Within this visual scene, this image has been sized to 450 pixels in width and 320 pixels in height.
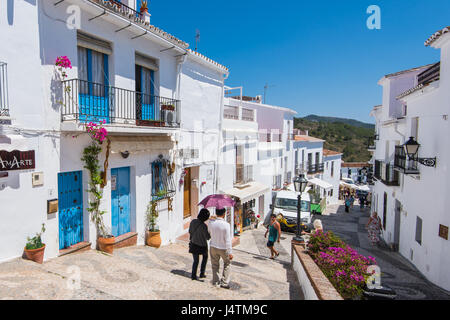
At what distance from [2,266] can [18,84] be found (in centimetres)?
361

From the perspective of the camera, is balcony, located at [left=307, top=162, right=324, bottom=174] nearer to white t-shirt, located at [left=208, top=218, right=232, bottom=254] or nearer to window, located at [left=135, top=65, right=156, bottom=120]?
window, located at [left=135, top=65, right=156, bottom=120]

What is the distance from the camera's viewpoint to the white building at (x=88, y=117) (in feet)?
19.6

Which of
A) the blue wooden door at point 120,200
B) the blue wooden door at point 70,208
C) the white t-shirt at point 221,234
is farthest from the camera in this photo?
the blue wooden door at point 120,200

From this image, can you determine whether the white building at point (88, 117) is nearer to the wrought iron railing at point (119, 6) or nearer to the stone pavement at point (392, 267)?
the wrought iron railing at point (119, 6)

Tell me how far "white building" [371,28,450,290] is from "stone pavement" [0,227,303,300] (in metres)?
5.37

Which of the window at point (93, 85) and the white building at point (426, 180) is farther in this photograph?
the white building at point (426, 180)

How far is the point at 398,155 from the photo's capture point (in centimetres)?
1295

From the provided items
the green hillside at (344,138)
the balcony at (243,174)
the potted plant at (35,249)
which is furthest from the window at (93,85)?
the green hillside at (344,138)

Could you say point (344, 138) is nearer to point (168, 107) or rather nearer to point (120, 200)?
point (168, 107)

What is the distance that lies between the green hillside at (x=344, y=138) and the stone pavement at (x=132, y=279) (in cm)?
5830

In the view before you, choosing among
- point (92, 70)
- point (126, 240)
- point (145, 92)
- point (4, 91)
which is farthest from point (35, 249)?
point (145, 92)

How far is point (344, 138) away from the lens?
73.1 m

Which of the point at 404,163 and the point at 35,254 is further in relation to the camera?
the point at 404,163

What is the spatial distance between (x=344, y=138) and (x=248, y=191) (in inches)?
2524
